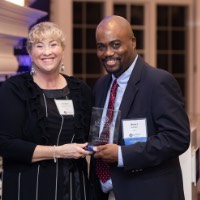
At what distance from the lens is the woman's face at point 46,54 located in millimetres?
2115

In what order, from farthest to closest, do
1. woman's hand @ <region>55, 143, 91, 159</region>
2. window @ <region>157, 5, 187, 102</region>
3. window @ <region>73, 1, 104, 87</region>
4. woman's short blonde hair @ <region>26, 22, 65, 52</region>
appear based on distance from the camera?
window @ <region>157, 5, 187, 102</region> < window @ <region>73, 1, 104, 87</region> < woman's short blonde hair @ <region>26, 22, 65, 52</region> < woman's hand @ <region>55, 143, 91, 159</region>

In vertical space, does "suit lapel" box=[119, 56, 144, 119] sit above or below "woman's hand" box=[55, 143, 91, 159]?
above

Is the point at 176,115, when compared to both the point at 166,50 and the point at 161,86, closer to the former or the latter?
the point at 161,86

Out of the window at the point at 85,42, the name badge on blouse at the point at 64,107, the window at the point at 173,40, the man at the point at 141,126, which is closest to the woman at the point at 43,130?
the name badge on blouse at the point at 64,107

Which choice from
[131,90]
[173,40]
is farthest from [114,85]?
[173,40]

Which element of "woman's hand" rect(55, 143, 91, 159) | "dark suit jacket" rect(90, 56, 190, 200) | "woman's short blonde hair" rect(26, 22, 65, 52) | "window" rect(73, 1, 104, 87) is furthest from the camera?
"window" rect(73, 1, 104, 87)

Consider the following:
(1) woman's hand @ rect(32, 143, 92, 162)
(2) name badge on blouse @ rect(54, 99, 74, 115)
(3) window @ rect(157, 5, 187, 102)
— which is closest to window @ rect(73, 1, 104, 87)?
(3) window @ rect(157, 5, 187, 102)

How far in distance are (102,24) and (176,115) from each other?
19.5 inches

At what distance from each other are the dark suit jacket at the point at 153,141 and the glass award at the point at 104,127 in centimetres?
3

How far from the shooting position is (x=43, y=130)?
2.07 metres

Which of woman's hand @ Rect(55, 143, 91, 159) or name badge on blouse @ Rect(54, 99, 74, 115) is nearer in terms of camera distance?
woman's hand @ Rect(55, 143, 91, 159)

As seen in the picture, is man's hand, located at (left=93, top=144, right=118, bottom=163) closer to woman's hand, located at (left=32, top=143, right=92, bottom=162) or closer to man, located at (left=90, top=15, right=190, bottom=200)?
man, located at (left=90, top=15, right=190, bottom=200)

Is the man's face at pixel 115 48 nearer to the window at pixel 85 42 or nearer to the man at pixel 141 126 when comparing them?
the man at pixel 141 126

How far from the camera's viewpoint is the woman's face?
2.12 metres
